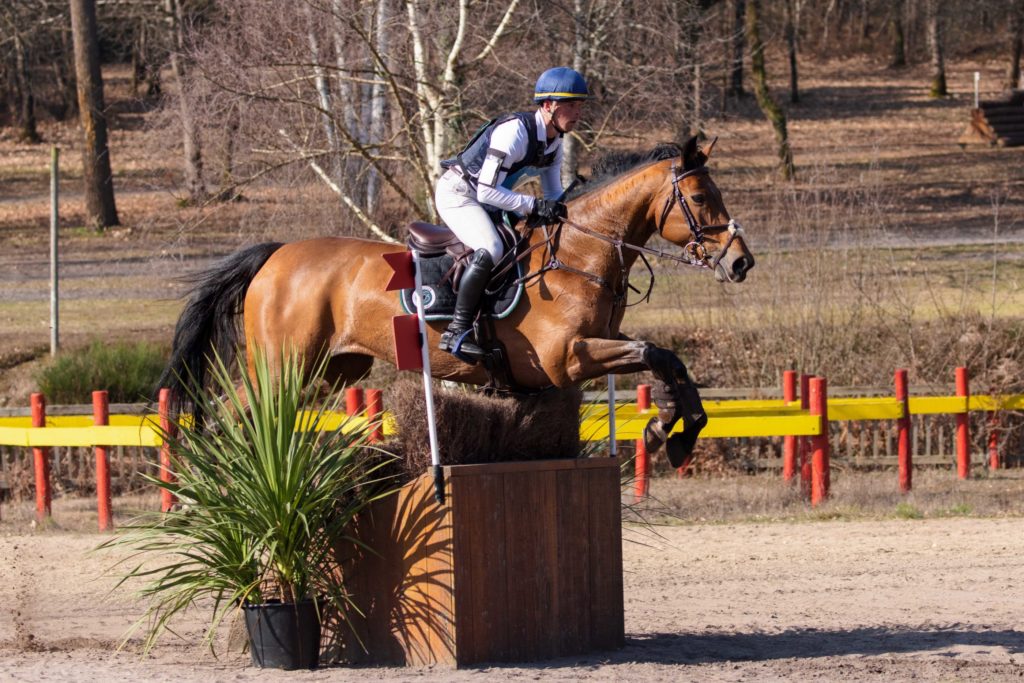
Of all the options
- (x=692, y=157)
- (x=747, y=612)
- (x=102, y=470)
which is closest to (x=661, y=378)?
(x=692, y=157)

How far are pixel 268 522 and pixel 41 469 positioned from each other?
6.19 metres

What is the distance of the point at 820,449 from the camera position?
11.3 metres

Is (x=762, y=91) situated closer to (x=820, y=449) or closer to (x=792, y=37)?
(x=792, y=37)

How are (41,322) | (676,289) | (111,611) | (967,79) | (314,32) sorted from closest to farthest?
(111,611) < (314,32) < (676,289) < (41,322) < (967,79)

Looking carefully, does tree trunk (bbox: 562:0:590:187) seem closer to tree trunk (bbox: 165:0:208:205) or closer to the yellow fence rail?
the yellow fence rail

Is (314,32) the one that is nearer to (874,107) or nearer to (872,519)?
(872,519)

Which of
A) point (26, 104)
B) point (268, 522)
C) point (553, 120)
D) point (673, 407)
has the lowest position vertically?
point (268, 522)

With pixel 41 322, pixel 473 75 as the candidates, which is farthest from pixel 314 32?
pixel 41 322

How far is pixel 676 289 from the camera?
16.1 meters

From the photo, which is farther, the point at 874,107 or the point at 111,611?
the point at 874,107

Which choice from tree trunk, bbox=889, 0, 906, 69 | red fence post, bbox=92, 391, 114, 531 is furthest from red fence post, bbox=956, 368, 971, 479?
tree trunk, bbox=889, 0, 906, 69

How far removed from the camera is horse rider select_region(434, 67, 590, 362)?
6.70 m

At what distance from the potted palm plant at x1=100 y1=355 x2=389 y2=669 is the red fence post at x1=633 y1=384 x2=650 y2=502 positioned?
159 inches

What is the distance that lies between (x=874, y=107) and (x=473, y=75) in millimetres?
31342
